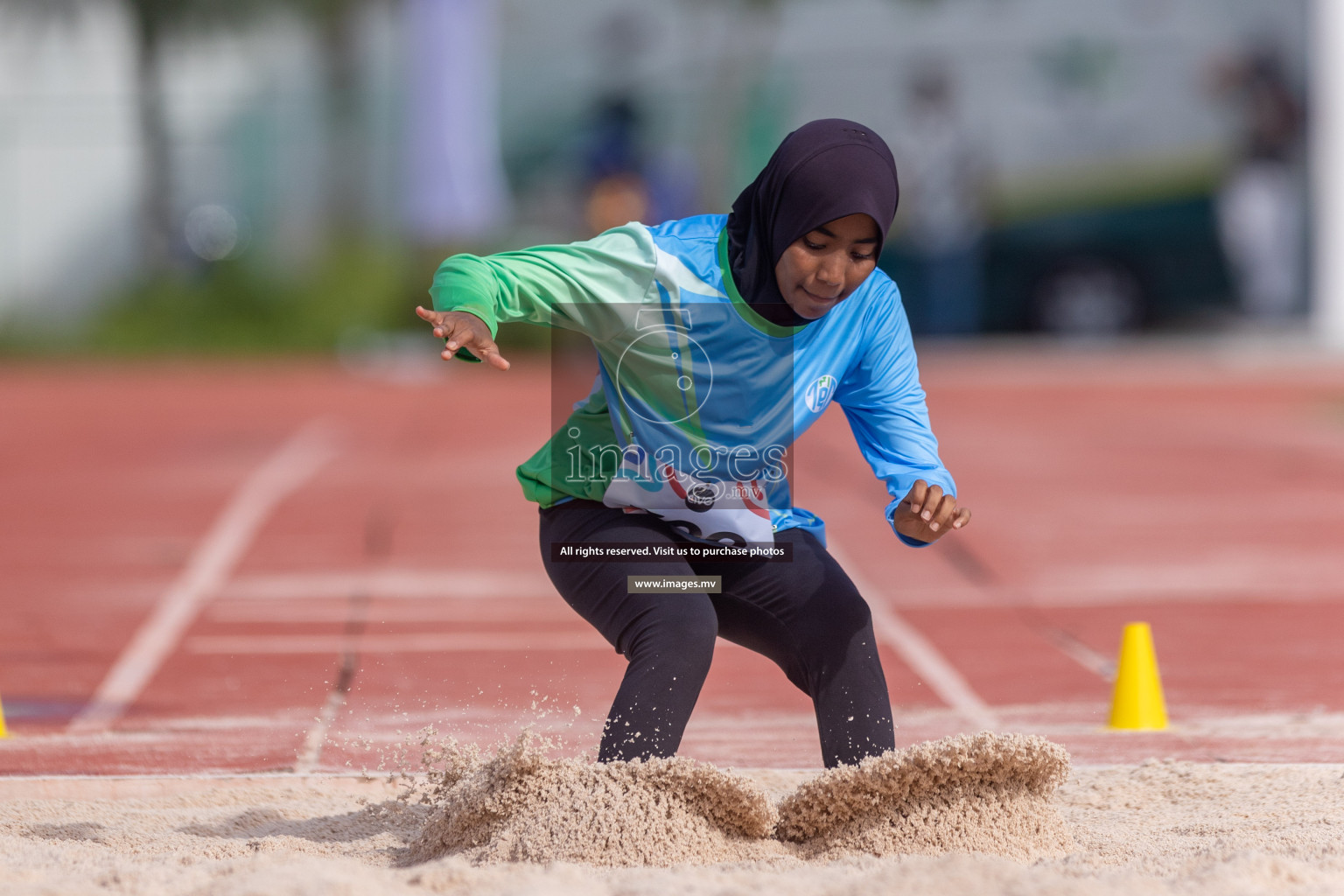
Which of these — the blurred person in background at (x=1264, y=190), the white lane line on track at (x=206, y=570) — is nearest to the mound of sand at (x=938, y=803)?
the white lane line on track at (x=206, y=570)

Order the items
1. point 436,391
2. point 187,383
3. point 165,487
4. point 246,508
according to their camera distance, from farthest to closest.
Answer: point 187,383 → point 436,391 → point 165,487 → point 246,508

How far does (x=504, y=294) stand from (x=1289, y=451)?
1120cm

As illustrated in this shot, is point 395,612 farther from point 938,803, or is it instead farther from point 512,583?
point 938,803

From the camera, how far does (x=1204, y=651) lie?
691cm

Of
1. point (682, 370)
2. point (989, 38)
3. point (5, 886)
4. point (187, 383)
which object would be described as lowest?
point (187, 383)

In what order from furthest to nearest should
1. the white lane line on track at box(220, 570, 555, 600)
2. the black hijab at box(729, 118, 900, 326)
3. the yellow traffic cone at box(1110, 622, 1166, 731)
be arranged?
the white lane line on track at box(220, 570, 555, 600)
the yellow traffic cone at box(1110, 622, 1166, 731)
the black hijab at box(729, 118, 900, 326)

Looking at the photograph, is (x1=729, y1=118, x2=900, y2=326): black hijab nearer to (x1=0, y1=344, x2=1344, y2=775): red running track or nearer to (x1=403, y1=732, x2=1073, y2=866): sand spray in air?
(x1=403, y1=732, x2=1073, y2=866): sand spray in air

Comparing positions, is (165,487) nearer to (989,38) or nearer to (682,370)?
(682,370)

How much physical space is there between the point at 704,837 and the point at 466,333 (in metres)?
1.22

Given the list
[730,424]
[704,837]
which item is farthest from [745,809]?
[730,424]

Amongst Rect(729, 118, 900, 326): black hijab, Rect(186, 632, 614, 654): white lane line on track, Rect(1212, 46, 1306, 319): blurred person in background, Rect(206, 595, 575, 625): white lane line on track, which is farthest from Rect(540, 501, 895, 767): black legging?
Rect(1212, 46, 1306, 319): blurred person in background

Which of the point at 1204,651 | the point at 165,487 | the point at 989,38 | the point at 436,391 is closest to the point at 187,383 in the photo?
the point at 436,391

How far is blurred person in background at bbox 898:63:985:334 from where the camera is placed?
20797 mm

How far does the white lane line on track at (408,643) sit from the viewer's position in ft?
22.5
